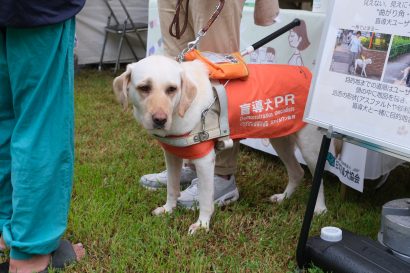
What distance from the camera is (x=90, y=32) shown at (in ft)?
22.6

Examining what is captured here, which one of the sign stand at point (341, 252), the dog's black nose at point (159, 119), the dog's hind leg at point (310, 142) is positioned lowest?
the sign stand at point (341, 252)

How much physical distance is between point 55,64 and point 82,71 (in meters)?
5.36

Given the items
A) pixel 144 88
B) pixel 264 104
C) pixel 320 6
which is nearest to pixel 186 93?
pixel 144 88

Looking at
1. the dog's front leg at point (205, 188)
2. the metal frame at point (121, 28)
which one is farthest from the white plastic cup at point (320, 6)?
the metal frame at point (121, 28)

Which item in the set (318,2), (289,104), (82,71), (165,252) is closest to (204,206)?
(165,252)

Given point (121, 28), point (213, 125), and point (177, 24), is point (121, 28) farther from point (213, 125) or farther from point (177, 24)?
point (213, 125)

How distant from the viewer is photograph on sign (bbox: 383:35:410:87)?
1.71m

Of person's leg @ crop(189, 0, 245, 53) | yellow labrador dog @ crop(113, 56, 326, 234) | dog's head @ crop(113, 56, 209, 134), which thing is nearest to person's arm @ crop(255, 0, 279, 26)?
person's leg @ crop(189, 0, 245, 53)

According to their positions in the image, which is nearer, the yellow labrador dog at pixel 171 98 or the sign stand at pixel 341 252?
the sign stand at pixel 341 252

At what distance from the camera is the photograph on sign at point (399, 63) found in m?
1.71

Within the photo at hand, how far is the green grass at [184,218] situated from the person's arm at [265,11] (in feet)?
3.34

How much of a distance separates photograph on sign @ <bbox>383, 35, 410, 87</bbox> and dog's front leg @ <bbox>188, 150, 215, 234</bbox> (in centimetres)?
93

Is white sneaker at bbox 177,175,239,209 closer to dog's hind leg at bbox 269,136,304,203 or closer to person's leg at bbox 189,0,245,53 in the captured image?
dog's hind leg at bbox 269,136,304,203

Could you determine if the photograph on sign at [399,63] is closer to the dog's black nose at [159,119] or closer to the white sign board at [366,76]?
the white sign board at [366,76]
